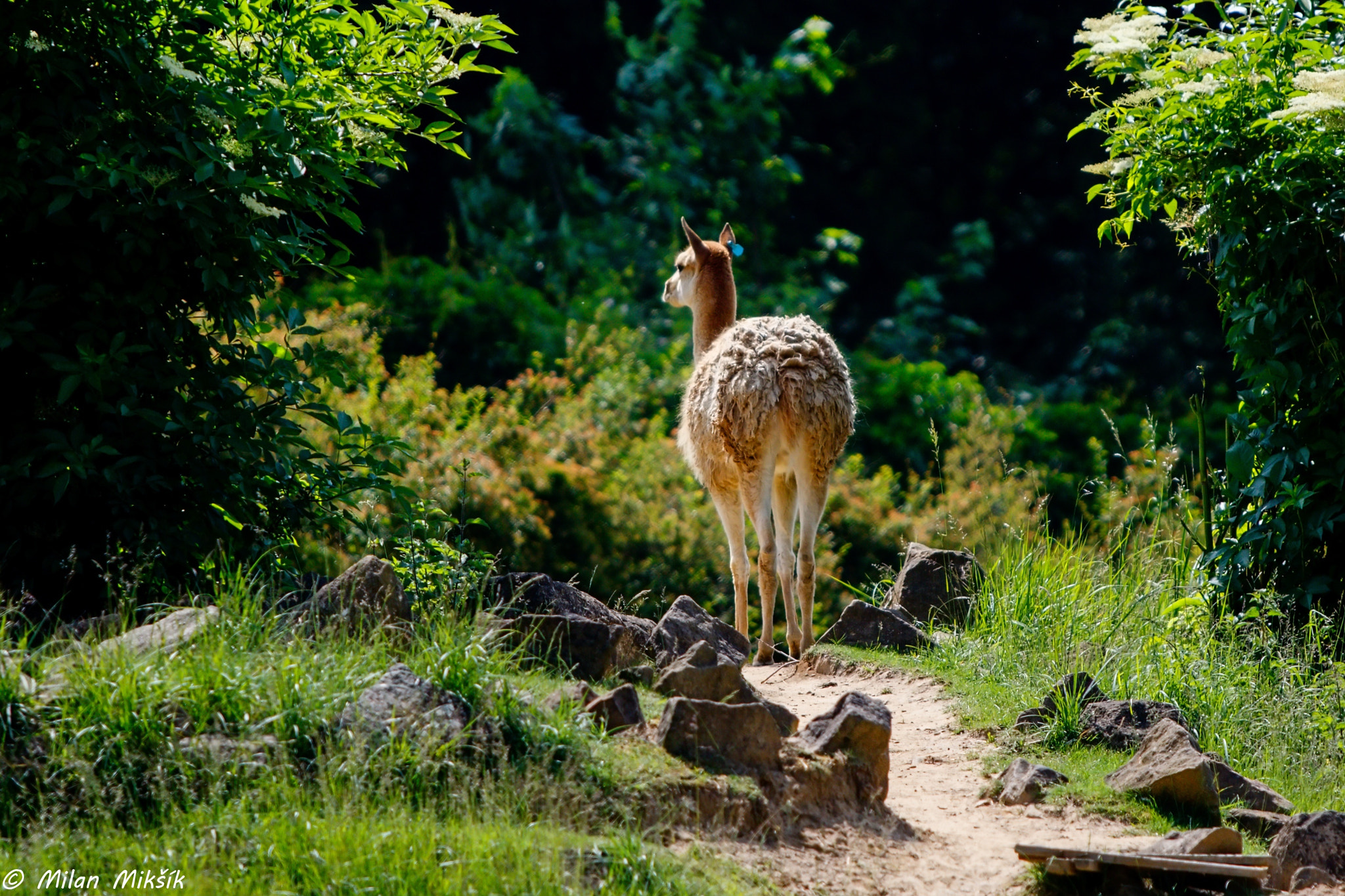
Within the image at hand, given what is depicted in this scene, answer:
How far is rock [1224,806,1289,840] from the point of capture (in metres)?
5.20

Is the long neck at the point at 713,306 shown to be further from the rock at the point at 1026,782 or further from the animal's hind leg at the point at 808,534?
the rock at the point at 1026,782

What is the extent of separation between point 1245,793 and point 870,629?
2.87 metres

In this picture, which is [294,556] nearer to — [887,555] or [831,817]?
[831,817]

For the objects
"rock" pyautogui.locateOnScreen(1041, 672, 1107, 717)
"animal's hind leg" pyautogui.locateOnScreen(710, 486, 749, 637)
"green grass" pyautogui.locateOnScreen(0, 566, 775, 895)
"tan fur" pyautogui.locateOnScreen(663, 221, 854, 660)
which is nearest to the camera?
"green grass" pyautogui.locateOnScreen(0, 566, 775, 895)

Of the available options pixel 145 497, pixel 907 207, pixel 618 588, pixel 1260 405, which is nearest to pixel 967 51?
pixel 907 207

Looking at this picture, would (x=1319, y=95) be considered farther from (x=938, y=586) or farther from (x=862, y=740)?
(x=938, y=586)

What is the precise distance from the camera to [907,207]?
2219 centimetres

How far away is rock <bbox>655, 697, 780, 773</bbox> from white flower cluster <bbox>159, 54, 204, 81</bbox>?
337 cm

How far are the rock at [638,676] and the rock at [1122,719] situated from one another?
2078mm

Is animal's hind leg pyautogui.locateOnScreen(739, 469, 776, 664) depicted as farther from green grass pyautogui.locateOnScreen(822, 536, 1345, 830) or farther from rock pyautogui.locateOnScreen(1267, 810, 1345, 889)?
rock pyautogui.locateOnScreen(1267, 810, 1345, 889)

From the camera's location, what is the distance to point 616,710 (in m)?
4.96

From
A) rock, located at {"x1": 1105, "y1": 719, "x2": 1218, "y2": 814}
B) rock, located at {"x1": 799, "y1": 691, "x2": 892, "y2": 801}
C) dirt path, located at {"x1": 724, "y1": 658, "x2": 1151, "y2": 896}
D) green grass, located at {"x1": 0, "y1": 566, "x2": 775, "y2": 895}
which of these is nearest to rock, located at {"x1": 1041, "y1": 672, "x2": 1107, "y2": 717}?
dirt path, located at {"x1": 724, "y1": 658, "x2": 1151, "y2": 896}

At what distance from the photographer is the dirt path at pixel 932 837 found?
4.64m

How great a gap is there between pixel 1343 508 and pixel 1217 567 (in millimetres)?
841
